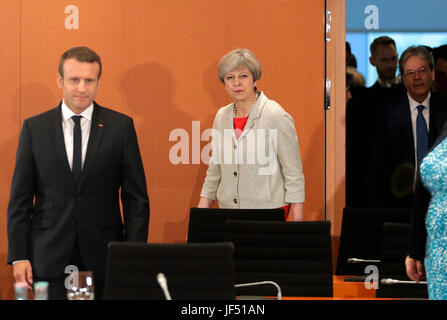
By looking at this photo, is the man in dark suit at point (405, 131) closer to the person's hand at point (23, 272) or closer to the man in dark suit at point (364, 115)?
the man in dark suit at point (364, 115)

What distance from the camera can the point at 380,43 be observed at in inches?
211

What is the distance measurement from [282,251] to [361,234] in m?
0.87

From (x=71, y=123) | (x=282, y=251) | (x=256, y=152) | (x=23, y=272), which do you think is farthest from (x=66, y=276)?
(x=256, y=152)

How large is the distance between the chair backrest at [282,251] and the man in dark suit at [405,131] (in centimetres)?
218

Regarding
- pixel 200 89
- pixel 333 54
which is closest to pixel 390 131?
pixel 333 54

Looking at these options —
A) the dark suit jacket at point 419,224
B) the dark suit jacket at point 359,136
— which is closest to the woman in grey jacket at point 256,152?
the dark suit jacket at point 359,136

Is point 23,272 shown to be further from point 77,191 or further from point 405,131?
point 405,131

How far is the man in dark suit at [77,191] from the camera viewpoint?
11.7 ft

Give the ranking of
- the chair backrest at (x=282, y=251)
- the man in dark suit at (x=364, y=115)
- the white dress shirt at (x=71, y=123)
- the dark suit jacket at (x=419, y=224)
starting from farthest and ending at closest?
the man in dark suit at (x=364, y=115), the white dress shirt at (x=71, y=123), the chair backrest at (x=282, y=251), the dark suit jacket at (x=419, y=224)

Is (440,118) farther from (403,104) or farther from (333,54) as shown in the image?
(333,54)

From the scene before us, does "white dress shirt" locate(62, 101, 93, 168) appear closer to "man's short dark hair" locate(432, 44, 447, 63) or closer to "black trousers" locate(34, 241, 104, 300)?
"black trousers" locate(34, 241, 104, 300)

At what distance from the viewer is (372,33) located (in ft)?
17.5

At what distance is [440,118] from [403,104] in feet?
0.92
